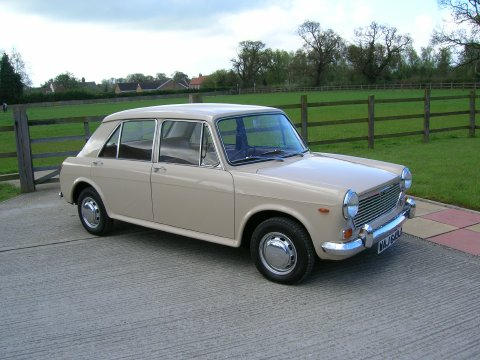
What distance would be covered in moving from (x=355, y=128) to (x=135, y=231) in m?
16.8

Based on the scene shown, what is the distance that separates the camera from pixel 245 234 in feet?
16.2

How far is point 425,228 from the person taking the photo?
20.4ft

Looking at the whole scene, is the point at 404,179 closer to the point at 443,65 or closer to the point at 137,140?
the point at 137,140

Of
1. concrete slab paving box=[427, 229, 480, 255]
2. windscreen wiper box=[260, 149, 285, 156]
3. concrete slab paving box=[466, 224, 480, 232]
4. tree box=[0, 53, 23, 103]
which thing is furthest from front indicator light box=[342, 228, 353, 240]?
tree box=[0, 53, 23, 103]

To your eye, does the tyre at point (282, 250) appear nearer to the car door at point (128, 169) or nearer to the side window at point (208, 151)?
the side window at point (208, 151)

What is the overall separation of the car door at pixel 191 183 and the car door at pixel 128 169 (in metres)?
0.18

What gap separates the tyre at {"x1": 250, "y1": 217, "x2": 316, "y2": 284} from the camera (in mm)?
4395

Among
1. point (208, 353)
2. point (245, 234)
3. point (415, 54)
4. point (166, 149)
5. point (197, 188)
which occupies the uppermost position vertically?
point (415, 54)

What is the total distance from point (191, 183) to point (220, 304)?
134 centimetres

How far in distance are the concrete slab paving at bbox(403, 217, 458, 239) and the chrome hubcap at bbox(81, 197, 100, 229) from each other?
12.5ft

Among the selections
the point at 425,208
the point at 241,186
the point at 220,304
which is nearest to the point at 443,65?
the point at 425,208

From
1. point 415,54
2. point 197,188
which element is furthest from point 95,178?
point 415,54

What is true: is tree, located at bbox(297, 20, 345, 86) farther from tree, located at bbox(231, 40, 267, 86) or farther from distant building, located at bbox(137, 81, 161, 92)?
distant building, located at bbox(137, 81, 161, 92)

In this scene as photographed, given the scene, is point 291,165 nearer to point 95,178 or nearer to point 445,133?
point 95,178
